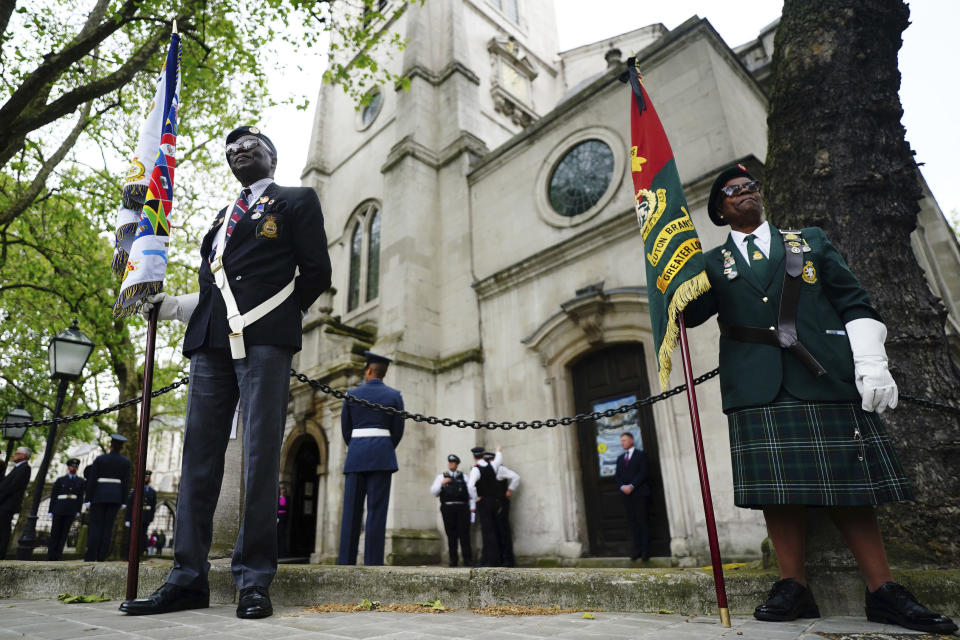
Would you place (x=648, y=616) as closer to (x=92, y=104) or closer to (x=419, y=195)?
(x=419, y=195)

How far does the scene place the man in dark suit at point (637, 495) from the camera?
27.3 ft

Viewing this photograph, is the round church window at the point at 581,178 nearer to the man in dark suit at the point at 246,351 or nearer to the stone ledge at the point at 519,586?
the man in dark suit at the point at 246,351

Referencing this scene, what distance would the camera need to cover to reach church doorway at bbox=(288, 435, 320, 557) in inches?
521

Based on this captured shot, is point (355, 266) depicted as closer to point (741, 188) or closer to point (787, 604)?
point (741, 188)

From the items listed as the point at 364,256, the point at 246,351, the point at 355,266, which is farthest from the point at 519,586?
the point at 355,266

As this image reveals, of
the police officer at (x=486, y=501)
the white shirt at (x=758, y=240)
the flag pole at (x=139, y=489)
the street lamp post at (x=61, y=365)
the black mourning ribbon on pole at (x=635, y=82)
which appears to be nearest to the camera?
the flag pole at (x=139, y=489)

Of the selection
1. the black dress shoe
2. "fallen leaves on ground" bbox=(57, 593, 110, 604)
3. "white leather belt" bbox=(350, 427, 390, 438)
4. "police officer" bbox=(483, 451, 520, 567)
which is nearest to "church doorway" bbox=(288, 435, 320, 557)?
"police officer" bbox=(483, 451, 520, 567)

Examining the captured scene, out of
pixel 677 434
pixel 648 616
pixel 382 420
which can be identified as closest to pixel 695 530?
pixel 677 434

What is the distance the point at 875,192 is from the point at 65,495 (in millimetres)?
13164

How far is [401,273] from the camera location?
512 inches

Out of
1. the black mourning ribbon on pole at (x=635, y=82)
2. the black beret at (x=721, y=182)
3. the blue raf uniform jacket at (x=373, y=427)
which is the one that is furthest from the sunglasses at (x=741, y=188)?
the blue raf uniform jacket at (x=373, y=427)

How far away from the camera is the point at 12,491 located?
984 centimetres

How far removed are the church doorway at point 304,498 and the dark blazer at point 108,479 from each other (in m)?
3.71

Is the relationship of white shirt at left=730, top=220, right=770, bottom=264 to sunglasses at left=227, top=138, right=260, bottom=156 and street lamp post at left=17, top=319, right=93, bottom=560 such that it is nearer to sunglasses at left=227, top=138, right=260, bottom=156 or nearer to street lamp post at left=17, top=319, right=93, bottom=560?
sunglasses at left=227, top=138, right=260, bottom=156
